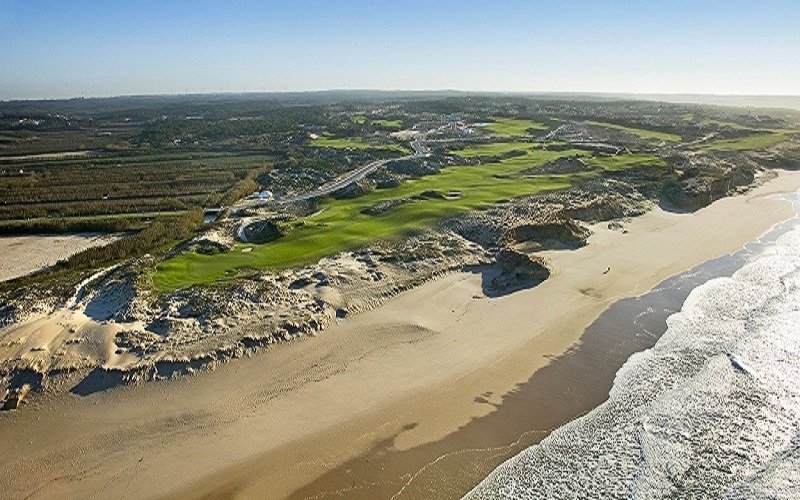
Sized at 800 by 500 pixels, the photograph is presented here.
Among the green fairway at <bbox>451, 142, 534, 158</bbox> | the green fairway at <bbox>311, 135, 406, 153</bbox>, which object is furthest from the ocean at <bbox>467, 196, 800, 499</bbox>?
the green fairway at <bbox>311, 135, 406, 153</bbox>

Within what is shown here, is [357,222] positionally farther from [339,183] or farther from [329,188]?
[339,183]

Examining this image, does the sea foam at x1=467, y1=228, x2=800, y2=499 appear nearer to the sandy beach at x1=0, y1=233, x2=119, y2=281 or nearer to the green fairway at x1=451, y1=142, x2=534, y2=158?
the sandy beach at x1=0, y1=233, x2=119, y2=281

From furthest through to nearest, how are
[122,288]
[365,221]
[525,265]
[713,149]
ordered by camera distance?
1. [713,149]
2. [365,221]
3. [525,265]
4. [122,288]

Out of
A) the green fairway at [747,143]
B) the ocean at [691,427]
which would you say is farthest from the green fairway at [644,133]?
the ocean at [691,427]

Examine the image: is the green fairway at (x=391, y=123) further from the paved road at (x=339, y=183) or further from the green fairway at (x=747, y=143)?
the green fairway at (x=747, y=143)

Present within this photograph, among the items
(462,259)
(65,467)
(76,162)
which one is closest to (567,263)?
(462,259)

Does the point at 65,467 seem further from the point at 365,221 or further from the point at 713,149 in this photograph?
the point at 713,149
